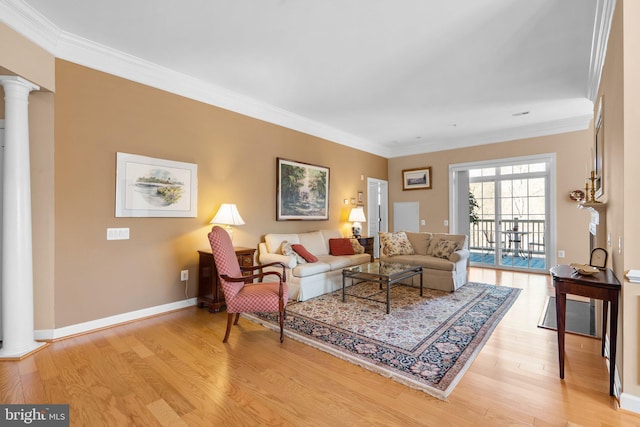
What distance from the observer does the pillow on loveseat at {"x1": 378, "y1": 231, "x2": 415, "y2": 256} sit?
537 cm

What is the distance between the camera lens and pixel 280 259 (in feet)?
14.0

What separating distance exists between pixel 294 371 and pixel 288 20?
3.00 meters

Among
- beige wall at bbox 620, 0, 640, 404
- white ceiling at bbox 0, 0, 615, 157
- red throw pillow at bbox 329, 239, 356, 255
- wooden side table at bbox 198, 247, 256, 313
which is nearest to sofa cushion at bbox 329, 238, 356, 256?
red throw pillow at bbox 329, 239, 356, 255

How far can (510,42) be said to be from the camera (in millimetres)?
3045

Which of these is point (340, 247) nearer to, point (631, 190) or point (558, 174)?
point (631, 190)

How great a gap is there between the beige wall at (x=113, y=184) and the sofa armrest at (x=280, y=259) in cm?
31

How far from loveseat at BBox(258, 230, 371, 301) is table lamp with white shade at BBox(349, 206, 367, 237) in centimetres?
64

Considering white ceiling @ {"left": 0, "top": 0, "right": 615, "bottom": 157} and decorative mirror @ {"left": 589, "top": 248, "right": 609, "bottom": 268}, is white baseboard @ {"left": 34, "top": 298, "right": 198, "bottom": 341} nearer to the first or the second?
white ceiling @ {"left": 0, "top": 0, "right": 615, "bottom": 157}

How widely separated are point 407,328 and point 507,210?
4.72m

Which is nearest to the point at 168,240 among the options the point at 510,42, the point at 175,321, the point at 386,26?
the point at 175,321

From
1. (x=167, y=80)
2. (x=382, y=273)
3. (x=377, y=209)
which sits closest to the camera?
(x=167, y=80)

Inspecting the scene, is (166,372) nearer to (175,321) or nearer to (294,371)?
(294,371)

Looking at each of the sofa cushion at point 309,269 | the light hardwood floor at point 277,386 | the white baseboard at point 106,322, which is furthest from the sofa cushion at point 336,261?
the white baseboard at point 106,322

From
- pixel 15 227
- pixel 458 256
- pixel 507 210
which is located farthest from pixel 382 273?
pixel 507 210
